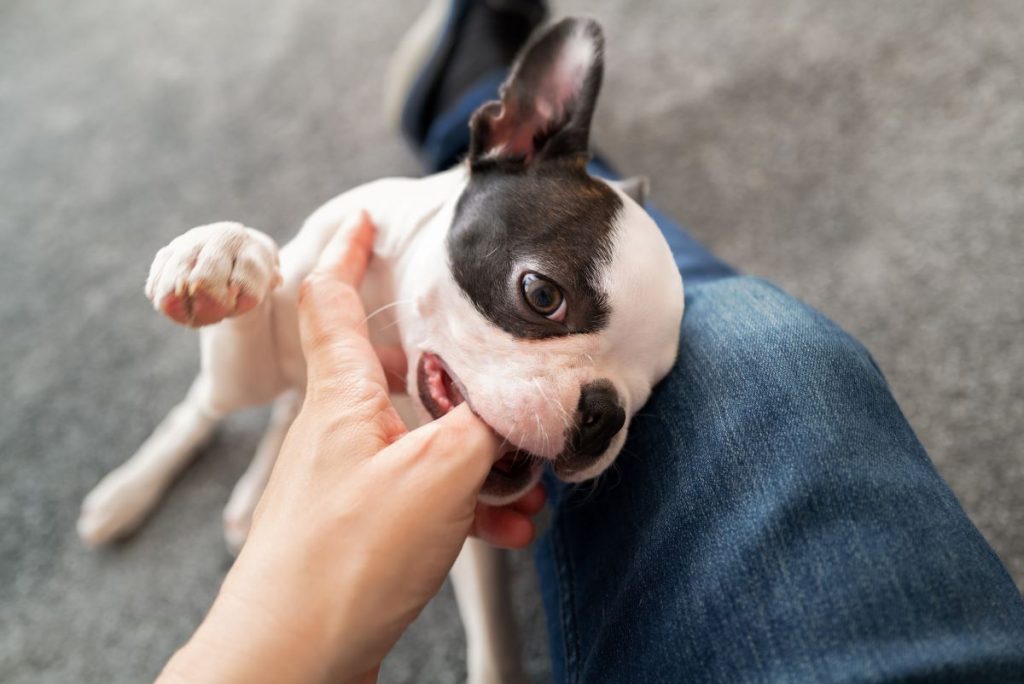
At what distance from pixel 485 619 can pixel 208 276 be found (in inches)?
35.0

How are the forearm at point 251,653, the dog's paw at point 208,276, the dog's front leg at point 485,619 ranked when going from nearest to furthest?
the forearm at point 251,653, the dog's paw at point 208,276, the dog's front leg at point 485,619

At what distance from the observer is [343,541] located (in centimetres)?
84

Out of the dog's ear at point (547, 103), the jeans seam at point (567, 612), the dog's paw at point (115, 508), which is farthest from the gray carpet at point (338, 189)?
the dog's ear at point (547, 103)

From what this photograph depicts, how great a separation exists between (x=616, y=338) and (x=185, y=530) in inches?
50.6

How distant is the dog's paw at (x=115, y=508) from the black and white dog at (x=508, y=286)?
0.51 m

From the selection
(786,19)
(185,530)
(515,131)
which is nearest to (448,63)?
(515,131)

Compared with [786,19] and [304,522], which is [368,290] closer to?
[304,522]

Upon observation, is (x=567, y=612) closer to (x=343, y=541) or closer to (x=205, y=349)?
(x=343, y=541)

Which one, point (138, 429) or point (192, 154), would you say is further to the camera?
point (192, 154)

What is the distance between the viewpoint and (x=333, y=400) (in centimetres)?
95

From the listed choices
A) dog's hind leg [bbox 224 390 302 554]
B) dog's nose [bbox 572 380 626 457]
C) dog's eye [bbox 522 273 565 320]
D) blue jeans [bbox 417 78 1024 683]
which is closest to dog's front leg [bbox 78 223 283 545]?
dog's hind leg [bbox 224 390 302 554]

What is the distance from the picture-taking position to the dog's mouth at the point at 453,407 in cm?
106

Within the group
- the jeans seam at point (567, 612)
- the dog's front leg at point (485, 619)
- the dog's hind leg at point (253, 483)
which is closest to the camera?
the jeans seam at point (567, 612)

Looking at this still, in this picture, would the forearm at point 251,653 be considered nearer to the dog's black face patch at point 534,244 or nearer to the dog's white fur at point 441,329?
the dog's white fur at point 441,329
